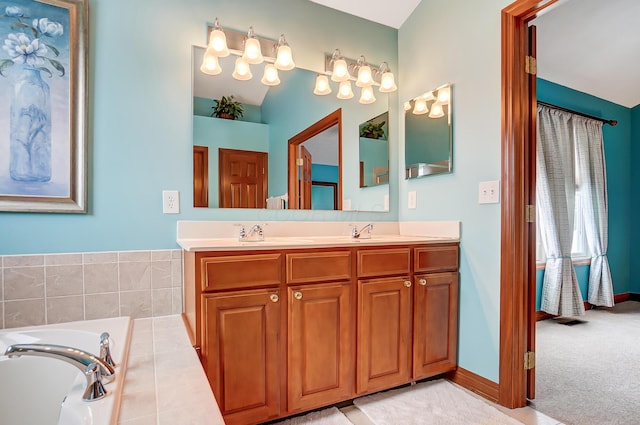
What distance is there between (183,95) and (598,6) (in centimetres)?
308

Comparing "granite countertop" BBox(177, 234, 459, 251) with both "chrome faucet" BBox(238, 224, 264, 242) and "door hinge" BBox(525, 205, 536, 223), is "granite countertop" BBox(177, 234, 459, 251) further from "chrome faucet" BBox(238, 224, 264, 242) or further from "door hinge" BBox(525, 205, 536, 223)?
"door hinge" BBox(525, 205, 536, 223)

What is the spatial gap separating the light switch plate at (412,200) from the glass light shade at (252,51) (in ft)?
4.46

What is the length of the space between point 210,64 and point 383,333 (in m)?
1.79

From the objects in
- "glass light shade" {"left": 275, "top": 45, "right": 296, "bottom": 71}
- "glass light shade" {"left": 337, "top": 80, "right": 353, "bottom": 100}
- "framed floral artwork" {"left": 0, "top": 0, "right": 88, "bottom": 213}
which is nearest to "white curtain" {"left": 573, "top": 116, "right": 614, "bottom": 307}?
"glass light shade" {"left": 337, "top": 80, "right": 353, "bottom": 100}

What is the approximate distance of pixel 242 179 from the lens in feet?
6.53

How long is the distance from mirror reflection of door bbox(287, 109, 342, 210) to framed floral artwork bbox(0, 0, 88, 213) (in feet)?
3.70

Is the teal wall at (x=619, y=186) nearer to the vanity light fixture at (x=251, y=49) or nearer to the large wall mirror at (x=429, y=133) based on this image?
the large wall mirror at (x=429, y=133)

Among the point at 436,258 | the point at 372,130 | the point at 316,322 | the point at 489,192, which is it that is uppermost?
the point at 372,130

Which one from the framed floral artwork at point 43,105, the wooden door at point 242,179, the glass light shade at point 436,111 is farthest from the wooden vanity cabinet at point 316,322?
the glass light shade at point 436,111

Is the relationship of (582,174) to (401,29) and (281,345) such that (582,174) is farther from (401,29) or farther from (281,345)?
→ (281,345)

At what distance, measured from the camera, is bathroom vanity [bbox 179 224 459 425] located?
54.4 inches

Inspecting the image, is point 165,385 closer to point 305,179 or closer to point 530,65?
point 305,179

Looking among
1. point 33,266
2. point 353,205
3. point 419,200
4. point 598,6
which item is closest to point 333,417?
point 353,205

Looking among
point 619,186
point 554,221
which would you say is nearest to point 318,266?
point 554,221
